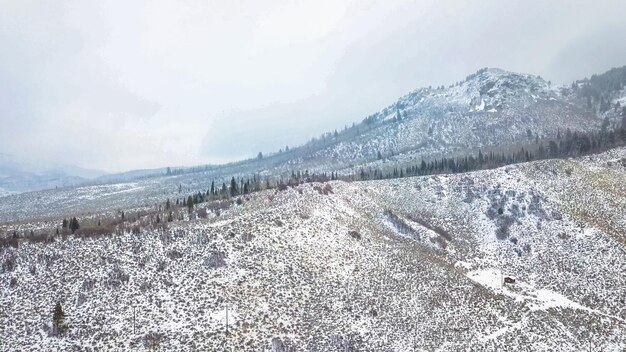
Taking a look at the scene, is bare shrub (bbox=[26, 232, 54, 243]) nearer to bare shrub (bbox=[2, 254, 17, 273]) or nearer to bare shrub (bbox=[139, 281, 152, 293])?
bare shrub (bbox=[2, 254, 17, 273])

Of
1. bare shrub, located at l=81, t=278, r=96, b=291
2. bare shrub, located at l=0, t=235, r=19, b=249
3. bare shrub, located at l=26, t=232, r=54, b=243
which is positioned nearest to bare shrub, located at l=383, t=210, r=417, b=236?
bare shrub, located at l=81, t=278, r=96, b=291

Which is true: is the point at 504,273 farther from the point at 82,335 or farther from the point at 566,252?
→ the point at 82,335

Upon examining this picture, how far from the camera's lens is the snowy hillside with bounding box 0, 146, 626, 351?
55062mm

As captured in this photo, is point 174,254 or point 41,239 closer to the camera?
point 174,254

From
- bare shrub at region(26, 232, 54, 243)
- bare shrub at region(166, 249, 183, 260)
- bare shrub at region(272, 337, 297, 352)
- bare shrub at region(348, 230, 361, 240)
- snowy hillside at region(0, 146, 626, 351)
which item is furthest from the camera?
bare shrub at region(348, 230, 361, 240)

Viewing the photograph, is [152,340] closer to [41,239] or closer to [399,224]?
[41,239]

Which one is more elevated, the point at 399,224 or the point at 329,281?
the point at 399,224

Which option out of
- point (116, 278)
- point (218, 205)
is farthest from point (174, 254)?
point (218, 205)

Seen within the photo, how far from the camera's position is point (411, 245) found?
8325cm

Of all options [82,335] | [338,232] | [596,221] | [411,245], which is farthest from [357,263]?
[596,221]

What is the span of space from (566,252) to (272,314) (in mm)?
54064

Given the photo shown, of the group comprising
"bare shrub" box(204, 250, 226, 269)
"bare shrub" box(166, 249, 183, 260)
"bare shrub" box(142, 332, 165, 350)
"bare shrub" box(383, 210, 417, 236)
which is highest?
"bare shrub" box(166, 249, 183, 260)

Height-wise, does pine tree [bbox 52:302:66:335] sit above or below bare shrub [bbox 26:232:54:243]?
below

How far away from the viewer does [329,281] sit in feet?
221
